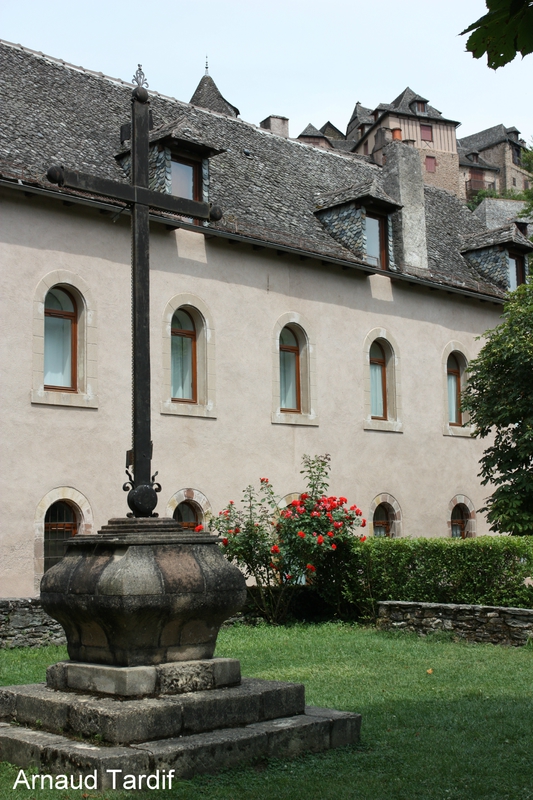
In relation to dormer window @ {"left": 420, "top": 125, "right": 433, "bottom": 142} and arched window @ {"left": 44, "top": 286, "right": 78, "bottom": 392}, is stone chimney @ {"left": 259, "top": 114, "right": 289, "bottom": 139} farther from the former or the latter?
dormer window @ {"left": 420, "top": 125, "right": 433, "bottom": 142}

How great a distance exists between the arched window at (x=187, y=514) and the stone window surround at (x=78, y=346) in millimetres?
2619

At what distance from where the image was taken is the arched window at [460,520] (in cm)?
2157

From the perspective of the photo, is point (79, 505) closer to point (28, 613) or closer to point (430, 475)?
point (28, 613)

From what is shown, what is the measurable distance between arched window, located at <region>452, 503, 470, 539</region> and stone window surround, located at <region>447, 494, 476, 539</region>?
7cm

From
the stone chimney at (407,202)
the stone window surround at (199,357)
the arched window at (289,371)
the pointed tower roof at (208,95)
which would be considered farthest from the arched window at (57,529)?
the pointed tower roof at (208,95)

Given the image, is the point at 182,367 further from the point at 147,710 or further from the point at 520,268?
the point at 147,710

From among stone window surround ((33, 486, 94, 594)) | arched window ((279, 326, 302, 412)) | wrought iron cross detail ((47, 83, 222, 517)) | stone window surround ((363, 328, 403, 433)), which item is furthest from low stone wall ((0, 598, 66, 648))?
stone window surround ((363, 328, 403, 433))

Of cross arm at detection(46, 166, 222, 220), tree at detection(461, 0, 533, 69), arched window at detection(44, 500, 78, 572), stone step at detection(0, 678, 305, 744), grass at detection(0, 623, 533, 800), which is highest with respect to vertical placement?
cross arm at detection(46, 166, 222, 220)

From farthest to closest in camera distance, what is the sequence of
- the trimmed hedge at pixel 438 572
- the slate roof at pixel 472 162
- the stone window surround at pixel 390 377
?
the slate roof at pixel 472 162 → the stone window surround at pixel 390 377 → the trimmed hedge at pixel 438 572

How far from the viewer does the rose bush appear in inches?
575

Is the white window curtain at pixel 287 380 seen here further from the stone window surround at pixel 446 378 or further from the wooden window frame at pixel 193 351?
the stone window surround at pixel 446 378

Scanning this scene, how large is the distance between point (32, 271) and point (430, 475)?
10.3 m

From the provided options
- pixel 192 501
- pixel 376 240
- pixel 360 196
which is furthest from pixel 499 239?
pixel 192 501

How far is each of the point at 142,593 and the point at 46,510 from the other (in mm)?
8386
